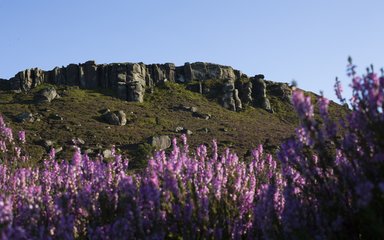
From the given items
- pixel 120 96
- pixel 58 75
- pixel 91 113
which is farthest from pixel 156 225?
pixel 58 75

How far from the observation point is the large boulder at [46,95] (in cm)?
6825

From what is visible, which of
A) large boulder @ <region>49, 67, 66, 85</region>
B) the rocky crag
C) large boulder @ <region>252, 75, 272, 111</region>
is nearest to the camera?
the rocky crag

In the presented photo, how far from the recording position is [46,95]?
69.1 metres

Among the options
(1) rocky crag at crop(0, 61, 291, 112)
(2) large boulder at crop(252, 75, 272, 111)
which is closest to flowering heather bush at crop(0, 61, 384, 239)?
(1) rocky crag at crop(0, 61, 291, 112)

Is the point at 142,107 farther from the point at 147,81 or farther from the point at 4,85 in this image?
the point at 4,85

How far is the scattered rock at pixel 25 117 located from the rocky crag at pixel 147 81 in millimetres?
20762

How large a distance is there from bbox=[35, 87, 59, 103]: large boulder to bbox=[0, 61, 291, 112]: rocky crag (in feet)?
30.6

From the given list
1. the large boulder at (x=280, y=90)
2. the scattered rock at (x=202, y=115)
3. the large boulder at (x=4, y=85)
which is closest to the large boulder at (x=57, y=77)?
the large boulder at (x=4, y=85)

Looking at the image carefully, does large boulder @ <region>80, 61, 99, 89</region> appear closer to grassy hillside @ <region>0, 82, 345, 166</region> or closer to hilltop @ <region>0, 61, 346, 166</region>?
hilltop @ <region>0, 61, 346, 166</region>

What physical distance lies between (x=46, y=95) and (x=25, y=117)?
486 inches

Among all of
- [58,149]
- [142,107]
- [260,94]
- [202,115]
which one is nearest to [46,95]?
[142,107]

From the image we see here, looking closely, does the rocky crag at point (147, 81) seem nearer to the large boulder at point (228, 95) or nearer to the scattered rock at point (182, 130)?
the large boulder at point (228, 95)

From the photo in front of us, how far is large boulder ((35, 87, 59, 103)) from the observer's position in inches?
2687

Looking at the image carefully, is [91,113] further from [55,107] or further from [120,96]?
[120,96]
